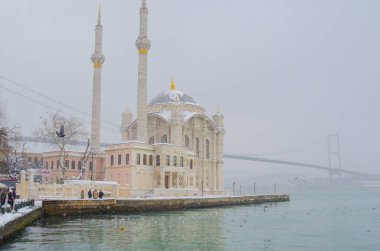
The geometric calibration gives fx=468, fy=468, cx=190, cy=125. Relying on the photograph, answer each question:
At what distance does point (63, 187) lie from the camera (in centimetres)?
3656

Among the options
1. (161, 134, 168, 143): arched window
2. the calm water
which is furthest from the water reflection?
(161, 134, 168, 143): arched window

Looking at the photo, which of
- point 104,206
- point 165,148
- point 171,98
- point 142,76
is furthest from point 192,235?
point 171,98

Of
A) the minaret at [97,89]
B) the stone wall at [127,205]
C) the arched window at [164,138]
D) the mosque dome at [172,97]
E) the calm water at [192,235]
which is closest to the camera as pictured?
the calm water at [192,235]

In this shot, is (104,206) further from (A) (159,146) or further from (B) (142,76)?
(B) (142,76)

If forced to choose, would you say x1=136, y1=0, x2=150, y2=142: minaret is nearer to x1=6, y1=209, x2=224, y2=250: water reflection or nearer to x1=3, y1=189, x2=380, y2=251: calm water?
x1=3, y1=189, x2=380, y2=251: calm water

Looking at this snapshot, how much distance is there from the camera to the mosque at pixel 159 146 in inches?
1834

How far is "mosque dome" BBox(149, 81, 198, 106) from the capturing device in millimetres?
61000

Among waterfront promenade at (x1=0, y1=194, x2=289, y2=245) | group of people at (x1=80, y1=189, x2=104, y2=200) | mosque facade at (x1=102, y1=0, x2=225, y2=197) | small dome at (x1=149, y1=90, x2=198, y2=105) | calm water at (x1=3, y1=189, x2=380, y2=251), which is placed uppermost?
small dome at (x1=149, y1=90, x2=198, y2=105)

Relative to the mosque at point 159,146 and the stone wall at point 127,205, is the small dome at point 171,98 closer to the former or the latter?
the mosque at point 159,146

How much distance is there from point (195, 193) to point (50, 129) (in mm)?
17099

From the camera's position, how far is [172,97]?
61.2 m

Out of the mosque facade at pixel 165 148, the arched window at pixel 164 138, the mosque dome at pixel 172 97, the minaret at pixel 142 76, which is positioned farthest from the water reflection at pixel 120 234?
the mosque dome at pixel 172 97

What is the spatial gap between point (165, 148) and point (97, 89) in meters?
12.1

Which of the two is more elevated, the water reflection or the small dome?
the small dome
